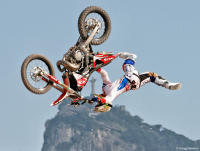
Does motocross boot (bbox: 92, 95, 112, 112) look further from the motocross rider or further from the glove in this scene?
the glove

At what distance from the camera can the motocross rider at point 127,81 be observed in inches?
1369

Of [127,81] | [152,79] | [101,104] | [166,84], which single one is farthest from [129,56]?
[101,104]

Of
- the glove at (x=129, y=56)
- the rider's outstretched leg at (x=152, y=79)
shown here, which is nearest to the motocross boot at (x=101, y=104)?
the rider's outstretched leg at (x=152, y=79)

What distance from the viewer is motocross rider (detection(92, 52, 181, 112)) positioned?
34.8 meters

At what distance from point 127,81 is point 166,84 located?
2.35 meters

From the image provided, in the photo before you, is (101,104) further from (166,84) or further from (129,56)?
(166,84)

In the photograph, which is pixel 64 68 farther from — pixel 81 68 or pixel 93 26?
pixel 93 26

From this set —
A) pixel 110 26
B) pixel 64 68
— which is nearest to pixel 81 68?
pixel 64 68

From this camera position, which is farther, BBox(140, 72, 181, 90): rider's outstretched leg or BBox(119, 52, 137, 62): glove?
BBox(119, 52, 137, 62): glove

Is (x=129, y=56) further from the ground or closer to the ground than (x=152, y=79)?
further from the ground

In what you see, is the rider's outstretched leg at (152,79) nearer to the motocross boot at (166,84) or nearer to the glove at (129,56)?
the motocross boot at (166,84)

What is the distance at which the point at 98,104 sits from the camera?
1339 inches

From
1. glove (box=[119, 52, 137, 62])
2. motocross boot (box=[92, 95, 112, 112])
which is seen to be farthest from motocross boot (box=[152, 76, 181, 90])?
motocross boot (box=[92, 95, 112, 112])

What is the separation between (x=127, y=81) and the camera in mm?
35188
